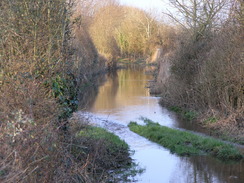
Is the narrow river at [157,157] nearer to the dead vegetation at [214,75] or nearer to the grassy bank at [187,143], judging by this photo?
the grassy bank at [187,143]

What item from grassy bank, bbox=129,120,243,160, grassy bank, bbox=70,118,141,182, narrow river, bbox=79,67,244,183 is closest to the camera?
grassy bank, bbox=70,118,141,182

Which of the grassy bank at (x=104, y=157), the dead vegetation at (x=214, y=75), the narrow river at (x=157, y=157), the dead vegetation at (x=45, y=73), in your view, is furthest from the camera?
the dead vegetation at (x=214, y=75)

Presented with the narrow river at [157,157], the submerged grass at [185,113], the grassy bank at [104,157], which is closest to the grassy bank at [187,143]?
the narrow river at [157,157]

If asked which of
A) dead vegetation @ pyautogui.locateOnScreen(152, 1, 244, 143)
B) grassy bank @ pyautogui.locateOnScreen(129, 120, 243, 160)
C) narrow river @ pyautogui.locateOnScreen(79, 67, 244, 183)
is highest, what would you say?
dead vegetation @ pyautogui.locateOnScreen(152, 1, 244, 143)

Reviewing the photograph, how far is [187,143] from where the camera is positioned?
13.7 m

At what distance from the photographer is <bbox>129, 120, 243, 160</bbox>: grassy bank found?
12.0 metres

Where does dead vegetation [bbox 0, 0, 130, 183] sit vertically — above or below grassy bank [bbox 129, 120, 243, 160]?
above

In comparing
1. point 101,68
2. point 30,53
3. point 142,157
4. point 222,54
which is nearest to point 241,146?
point 142,157

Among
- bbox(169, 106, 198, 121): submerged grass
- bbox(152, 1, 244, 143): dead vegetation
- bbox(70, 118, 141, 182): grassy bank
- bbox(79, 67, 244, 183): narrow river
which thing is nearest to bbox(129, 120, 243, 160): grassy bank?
bbox(79, 67, 244, 183): narrow river

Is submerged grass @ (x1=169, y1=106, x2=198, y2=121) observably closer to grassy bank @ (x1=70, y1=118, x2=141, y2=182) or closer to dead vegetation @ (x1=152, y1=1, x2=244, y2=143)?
dead vegetation @ (x1=152, y1=1, x2=244, y2=143)

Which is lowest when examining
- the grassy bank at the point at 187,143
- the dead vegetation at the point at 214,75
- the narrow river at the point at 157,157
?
the narrow river at the point at 157,157

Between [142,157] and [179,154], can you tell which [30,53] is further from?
[179,154]

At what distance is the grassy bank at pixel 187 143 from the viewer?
39.4 ft

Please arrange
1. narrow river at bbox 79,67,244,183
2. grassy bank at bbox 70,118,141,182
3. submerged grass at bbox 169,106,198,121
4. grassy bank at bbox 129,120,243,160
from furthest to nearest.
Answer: submerged grass at bbox 169,106,198,121, grassy bank at bbox 129,120,243,160, narrow river at bbox 79,67,244,183, grassy bank at bbox 70,118,141,182
